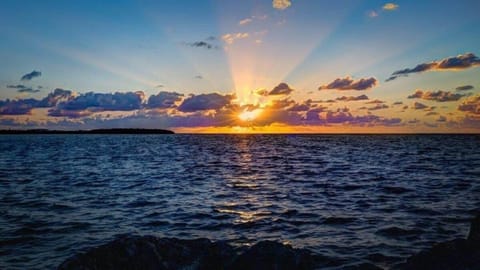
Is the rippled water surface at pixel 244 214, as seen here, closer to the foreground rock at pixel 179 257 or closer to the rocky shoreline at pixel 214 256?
the rocky shoreline at pixel 214 256

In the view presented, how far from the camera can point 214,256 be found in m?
9.49

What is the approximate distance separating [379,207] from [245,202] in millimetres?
7045

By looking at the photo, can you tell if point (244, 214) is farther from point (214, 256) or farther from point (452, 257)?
point (452, 257)

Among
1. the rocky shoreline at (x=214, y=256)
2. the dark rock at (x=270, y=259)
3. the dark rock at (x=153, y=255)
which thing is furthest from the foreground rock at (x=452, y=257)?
the dark rock at (x=153, y=255)

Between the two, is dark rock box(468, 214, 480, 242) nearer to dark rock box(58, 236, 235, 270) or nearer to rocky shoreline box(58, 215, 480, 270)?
rocky shoreline box(58, 215, 480, 270)

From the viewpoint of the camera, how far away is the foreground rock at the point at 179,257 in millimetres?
8258

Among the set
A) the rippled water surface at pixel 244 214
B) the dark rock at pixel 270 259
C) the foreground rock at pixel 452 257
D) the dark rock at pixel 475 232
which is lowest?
the rippled water surface at pixel 244 214

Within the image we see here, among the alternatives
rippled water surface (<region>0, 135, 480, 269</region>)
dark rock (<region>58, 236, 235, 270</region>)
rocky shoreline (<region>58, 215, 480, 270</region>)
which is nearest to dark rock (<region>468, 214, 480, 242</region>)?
rocky shoreline (<region>58, 215, 480, 270</region>)

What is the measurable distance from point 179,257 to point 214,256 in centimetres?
90

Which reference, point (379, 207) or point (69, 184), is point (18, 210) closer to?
point (69, 184)

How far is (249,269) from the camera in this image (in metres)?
8.54

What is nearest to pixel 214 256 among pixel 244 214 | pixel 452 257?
pixel 452 257

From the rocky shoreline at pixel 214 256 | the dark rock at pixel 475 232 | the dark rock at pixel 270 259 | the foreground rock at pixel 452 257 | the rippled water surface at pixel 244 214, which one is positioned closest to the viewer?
the foreground rock at pixel 452 257

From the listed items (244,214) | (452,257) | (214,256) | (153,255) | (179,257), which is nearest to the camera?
(452,257)
